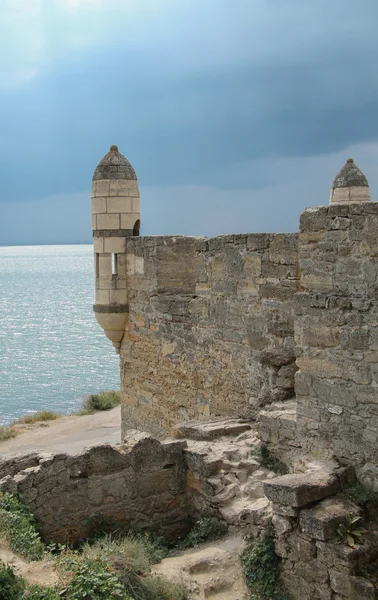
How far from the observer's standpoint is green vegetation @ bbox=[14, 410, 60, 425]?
2206 centimetres

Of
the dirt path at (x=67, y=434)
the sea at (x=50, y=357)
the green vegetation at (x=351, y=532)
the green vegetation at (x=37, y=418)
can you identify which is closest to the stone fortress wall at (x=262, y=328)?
the green vegetation at (x=351, y=532)

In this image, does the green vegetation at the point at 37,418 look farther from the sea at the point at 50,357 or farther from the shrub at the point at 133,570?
the shrub at the point at 133,570

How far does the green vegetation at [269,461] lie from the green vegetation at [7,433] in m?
13.5

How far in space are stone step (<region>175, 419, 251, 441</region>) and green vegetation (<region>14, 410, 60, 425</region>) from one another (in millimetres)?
14220

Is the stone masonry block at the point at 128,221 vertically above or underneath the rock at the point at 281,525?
above

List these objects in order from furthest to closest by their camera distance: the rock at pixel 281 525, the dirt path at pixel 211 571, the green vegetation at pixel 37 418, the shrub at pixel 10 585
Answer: the green vegetation at pixel 37 418
the dirt path at pixel 211 571
the rock at pixel 281 525
the shrub at pixel 10 585

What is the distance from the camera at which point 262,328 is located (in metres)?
8.80

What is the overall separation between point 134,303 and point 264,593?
642 cm

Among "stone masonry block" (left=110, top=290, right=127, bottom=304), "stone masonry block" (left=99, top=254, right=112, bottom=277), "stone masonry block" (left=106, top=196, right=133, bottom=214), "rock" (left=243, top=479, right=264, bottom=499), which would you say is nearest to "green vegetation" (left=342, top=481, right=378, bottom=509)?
"rock" (left=243, top=479, right=264, bottom=499)

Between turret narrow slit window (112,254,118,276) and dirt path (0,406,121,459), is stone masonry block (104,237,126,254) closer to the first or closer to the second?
turret narrow slit window (112,254,118,276)

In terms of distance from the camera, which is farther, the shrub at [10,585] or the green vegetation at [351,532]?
the green vegetation at [351,532]

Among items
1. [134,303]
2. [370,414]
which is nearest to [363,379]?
[370,414]

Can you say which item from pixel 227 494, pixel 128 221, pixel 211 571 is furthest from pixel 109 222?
pixel 211 571

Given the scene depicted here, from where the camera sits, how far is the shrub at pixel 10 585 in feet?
17.4
